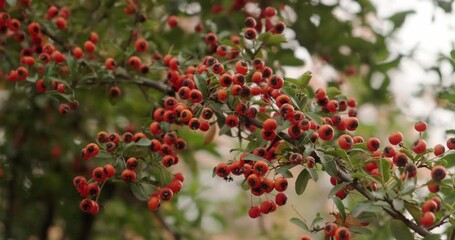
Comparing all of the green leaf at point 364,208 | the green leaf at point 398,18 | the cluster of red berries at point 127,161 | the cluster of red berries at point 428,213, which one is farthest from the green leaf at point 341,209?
the green leaf at point 398,18

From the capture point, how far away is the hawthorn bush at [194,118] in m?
1.65

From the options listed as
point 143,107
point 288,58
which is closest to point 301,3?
point 288,58

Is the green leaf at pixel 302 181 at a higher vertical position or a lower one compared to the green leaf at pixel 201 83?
higher

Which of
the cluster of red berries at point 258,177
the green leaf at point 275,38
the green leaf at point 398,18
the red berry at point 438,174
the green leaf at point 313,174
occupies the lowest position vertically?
the cluster of red berries at point 258,177

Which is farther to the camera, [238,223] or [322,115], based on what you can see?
[238,223]

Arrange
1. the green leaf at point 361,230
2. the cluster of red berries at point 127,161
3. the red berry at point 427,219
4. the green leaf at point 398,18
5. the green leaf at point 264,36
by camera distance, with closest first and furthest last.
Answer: the red berry at point 427,219 < the green leaf at point 361,230 < the cluster of red berries at point 127,161 < the green leaf at point 264,36 < the green leaf at point 398,18

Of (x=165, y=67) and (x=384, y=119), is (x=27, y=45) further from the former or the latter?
(x=384, y=119)

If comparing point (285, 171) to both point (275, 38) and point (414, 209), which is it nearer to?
point (414, 209)

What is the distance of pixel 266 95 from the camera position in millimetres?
1809

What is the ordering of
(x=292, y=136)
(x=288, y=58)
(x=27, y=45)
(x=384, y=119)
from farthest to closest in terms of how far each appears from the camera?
(x=384, y=119)
(x=288, y=58)
(x=27, y=45)
(x=292, y=136)

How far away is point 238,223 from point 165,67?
14.5 feet

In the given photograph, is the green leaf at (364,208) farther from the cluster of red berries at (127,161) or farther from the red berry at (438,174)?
the cluster of red berries at (127,161)

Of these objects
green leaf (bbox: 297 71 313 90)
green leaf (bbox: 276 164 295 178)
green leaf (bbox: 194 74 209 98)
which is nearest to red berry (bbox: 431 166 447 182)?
green leaf (bbox: 276 164 295 178)

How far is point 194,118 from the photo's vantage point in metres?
1.75
